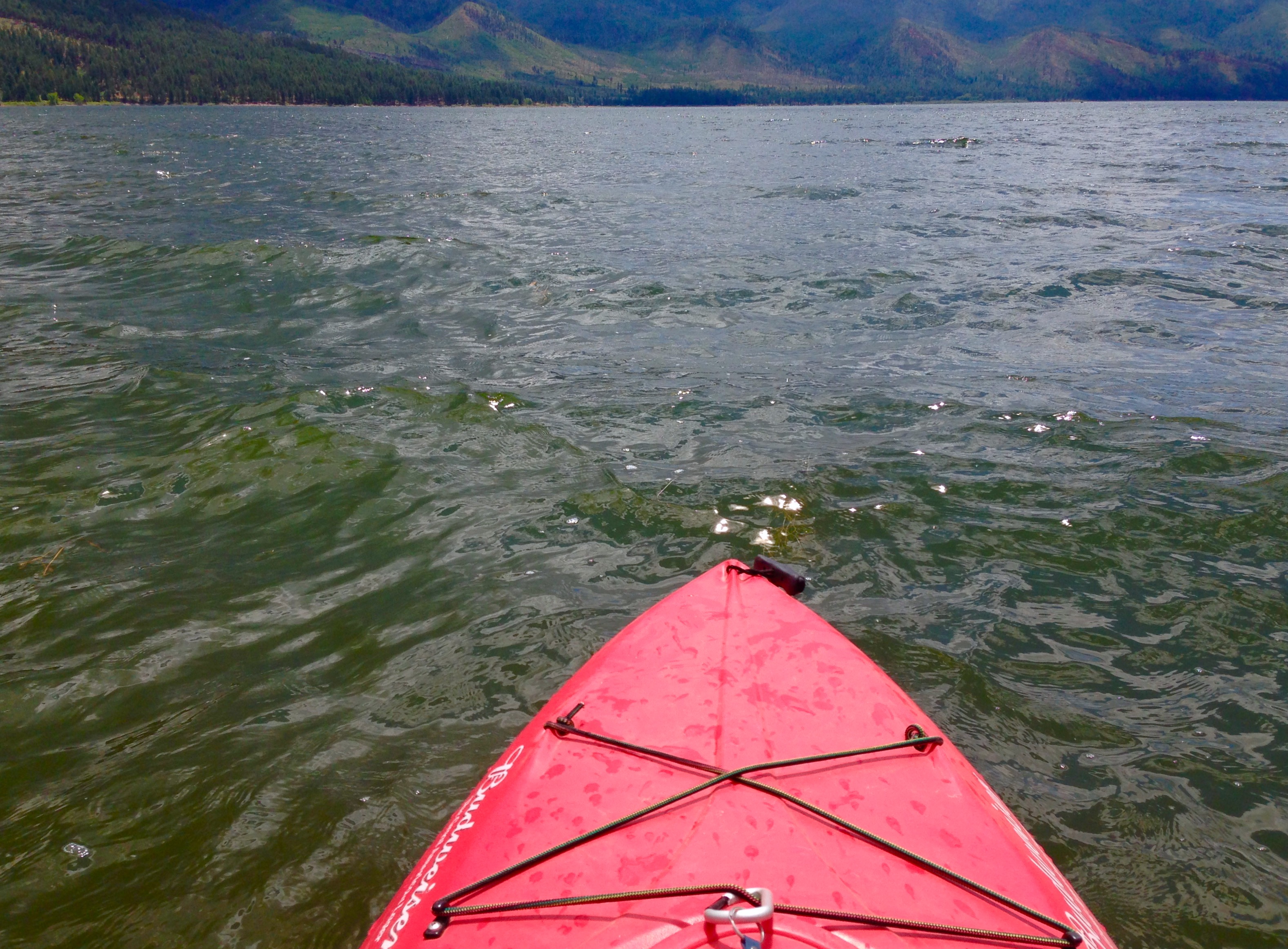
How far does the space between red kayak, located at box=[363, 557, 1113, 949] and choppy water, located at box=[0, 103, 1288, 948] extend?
95 centimetres

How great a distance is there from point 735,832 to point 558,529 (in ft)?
14.6

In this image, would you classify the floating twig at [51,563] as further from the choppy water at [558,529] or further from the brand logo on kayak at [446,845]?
the brand logo on kayak at [446,845]

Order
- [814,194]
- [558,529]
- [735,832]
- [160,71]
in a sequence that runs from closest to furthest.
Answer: [735,832], [558,529], [814,194], [160,71]

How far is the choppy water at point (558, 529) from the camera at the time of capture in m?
4.18

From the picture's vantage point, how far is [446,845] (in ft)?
11.0

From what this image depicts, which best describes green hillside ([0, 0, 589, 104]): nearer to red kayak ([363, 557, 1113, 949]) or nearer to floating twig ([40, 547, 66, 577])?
floating twig ([40, 547, 66, 577])

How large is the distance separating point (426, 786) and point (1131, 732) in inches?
168

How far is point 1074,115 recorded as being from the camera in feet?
345

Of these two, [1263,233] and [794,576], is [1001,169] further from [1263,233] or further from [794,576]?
[794,576]

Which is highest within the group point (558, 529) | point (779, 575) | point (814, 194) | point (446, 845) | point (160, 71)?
point (160, 71)

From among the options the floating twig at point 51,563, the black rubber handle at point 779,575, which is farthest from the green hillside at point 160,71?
the black rubber handle at point 779,575

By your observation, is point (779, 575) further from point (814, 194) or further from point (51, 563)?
point (814, 194)

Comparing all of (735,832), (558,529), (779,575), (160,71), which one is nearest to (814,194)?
(558,529)

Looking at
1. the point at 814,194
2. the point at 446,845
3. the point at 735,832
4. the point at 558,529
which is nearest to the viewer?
the point at 735,832
